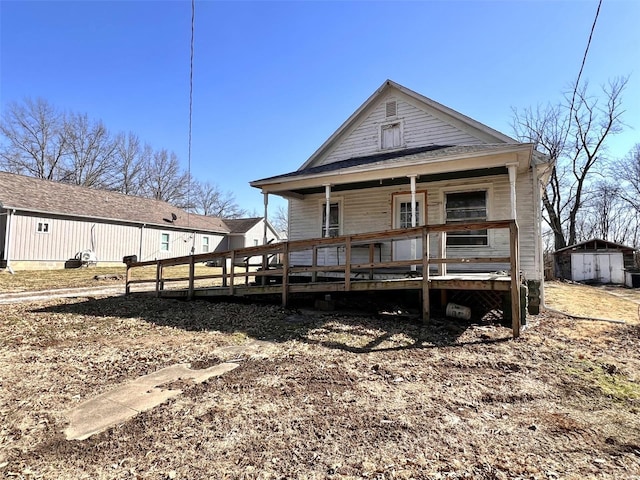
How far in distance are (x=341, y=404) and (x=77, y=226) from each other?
2115 centimetres

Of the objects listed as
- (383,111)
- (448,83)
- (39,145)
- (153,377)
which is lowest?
(153,377)

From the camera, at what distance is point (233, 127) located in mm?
18344

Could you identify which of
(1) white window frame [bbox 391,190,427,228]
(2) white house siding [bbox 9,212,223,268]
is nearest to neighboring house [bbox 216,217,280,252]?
(2) white house siding [bbox 9,212,223,268]

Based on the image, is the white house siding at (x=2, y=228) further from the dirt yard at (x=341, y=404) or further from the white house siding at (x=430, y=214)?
the white house siding at (x=430, y=214)

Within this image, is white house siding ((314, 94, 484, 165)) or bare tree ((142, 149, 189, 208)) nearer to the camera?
white house siding ((314, 94, 484, 165))

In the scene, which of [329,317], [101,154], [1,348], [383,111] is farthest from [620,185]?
[101,154]

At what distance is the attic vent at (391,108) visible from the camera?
38.0 ft

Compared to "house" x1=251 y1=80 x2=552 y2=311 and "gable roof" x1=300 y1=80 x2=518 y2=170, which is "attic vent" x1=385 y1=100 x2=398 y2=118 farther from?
"gable roof" x1=300 y1=80 x2=518 y2=170

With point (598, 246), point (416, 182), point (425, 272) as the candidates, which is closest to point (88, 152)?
point (416, 182)

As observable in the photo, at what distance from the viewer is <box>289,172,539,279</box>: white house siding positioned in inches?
357

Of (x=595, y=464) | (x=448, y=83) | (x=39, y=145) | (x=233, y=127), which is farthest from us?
(x=39, y=145)

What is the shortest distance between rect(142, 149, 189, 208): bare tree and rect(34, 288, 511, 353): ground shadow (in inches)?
1310

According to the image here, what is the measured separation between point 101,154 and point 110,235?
63.5 ft

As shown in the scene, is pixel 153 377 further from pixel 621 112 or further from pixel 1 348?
pixel 621 112
